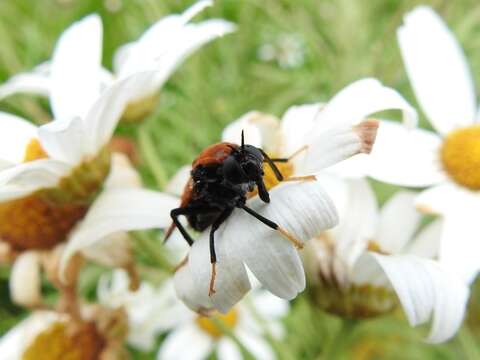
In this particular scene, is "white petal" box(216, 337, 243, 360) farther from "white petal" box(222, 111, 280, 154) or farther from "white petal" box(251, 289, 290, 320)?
"white petal" box(222, 111, 280, 154)

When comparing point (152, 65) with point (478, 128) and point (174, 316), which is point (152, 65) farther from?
point (174, 316)

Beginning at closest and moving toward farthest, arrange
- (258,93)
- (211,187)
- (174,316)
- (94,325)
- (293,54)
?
(211,187) < (94,325) < (174,316) < (258,93) < (293,54)

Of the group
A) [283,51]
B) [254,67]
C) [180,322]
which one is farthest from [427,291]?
[283,51]

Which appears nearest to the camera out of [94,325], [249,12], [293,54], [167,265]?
[167,265]

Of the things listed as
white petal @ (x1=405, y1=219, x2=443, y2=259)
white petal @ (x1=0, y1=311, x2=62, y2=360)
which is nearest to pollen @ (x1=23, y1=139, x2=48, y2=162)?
white petal @ (x1=0, y1=311, x2=62, y2=360)

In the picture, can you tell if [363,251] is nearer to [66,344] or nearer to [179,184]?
[179,184]

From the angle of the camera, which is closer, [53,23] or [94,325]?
[94,325]

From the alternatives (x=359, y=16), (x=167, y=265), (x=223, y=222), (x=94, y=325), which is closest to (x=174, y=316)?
(x=94, y=325)
